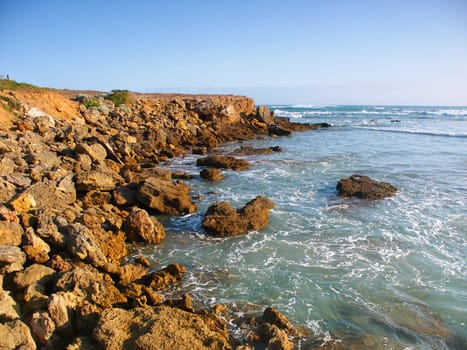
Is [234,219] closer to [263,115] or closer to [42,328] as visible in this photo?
[42,328]

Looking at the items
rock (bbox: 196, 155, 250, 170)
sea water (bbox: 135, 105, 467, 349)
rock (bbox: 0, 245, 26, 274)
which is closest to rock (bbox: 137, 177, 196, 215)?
sea water (bbox: 135, 105, 467, 349)

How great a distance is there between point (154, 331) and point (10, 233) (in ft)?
13.4

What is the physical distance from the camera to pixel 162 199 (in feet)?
40.6

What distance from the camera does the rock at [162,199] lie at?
12.1 meters

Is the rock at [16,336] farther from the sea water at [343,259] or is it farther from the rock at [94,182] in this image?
the rock at [94,182]

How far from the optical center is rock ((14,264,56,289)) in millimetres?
6238

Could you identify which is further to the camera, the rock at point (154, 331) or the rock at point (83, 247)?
the rock at point (83, 247)

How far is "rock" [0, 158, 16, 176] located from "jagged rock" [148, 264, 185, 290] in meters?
6.40

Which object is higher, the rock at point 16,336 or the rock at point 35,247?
the rock at point 35,247

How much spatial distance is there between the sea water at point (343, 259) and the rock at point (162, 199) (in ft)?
1.25

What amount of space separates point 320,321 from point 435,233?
6341 mm

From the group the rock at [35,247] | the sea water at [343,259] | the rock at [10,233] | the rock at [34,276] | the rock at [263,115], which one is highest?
the rock at [263,115]

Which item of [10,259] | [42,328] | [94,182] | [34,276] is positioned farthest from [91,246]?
[94,182]

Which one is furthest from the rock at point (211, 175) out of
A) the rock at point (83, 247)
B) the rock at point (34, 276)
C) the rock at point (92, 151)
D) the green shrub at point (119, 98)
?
the green shrub at point (119, 98)
